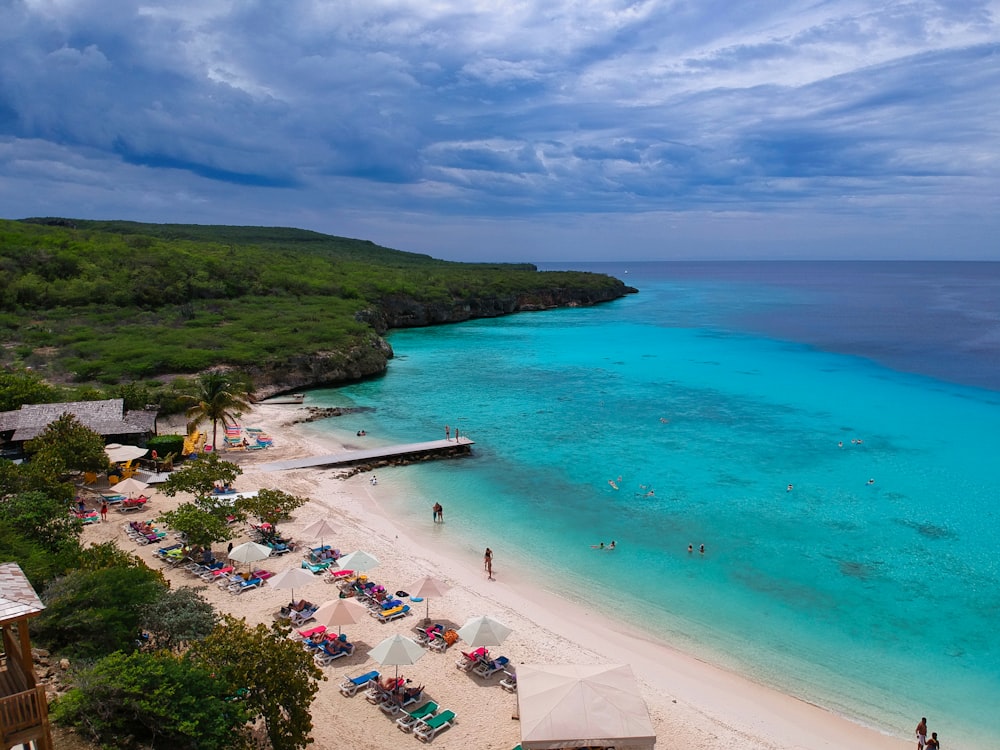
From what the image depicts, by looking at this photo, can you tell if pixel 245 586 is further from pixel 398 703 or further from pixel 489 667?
pixel 489 667

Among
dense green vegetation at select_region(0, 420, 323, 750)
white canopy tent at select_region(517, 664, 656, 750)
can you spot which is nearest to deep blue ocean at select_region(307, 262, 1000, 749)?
white canopy tent at select_region(517, 664, 656, 750)

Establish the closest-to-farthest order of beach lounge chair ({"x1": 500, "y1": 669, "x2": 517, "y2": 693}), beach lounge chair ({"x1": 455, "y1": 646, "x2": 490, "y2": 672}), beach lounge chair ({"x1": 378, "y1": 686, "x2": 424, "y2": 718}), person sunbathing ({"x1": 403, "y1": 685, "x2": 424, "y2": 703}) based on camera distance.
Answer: beach lounge chair ({"x1": 378, "y1": 686, "x2": 424, "y2": 718})
person sunbathing ({"x1": 403, "y1": 685, "x2": 424, "y2": 703})
beach lounge chair ({"x1": 500, "y1": 669, "x2": 517, "y2": 693})
beach lounge chair ({"x1": 455, "y1": 646, "x2": 490, "y2": 672})

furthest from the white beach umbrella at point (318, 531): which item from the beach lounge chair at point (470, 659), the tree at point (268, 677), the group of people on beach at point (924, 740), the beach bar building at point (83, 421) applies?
the group of people on beach at point (924, 740)

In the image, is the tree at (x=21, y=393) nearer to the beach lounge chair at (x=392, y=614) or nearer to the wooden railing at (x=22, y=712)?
the beach lounge chair at (x=392, y=614)

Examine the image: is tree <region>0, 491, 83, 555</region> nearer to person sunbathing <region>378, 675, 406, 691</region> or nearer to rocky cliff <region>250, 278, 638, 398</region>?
person sunbathing <region>378, 675, 406, 691</region>

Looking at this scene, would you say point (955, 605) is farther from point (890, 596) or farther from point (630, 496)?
point (630, 496)

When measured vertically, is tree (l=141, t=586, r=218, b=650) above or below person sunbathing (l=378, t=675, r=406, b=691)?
above

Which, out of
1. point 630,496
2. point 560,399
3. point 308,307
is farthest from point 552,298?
point 630,496
